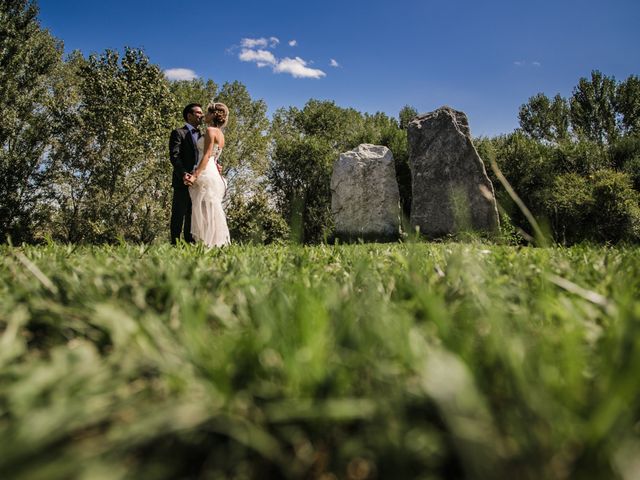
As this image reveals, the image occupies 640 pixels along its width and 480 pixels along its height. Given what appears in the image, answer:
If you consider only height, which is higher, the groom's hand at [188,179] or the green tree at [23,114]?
the green tree at [23,114]

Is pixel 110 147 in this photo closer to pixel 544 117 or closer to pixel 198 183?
pixel 198 183

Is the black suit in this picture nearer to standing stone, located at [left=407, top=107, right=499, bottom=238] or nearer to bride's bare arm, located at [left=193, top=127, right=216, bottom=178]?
bride's bare arm, located at [left=193, top=127, right=216, bottom=178]

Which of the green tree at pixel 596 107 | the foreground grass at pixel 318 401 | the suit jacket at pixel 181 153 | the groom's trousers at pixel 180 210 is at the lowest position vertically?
the foreground grass at pixel 318 401

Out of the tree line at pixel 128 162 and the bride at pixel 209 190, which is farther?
the tree line at pixel 128 162

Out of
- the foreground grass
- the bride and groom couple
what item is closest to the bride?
the bride and groom couple

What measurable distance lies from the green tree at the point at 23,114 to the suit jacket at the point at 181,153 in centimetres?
1362

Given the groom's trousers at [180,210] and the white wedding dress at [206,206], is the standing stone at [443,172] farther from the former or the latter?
the groom's trousers at [180,210]

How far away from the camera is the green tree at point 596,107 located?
30.1 m

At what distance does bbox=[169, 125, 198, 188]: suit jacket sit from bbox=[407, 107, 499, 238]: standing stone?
26.1 ft

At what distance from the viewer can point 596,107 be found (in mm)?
30422

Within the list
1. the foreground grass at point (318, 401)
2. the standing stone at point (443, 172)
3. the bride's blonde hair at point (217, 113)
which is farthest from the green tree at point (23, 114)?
the foreground grass at point (318, 401)

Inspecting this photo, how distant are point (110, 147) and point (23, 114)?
3944mm

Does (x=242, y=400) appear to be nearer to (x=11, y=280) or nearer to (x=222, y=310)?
(x=222, y=310)

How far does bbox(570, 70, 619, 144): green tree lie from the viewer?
1184 inches
